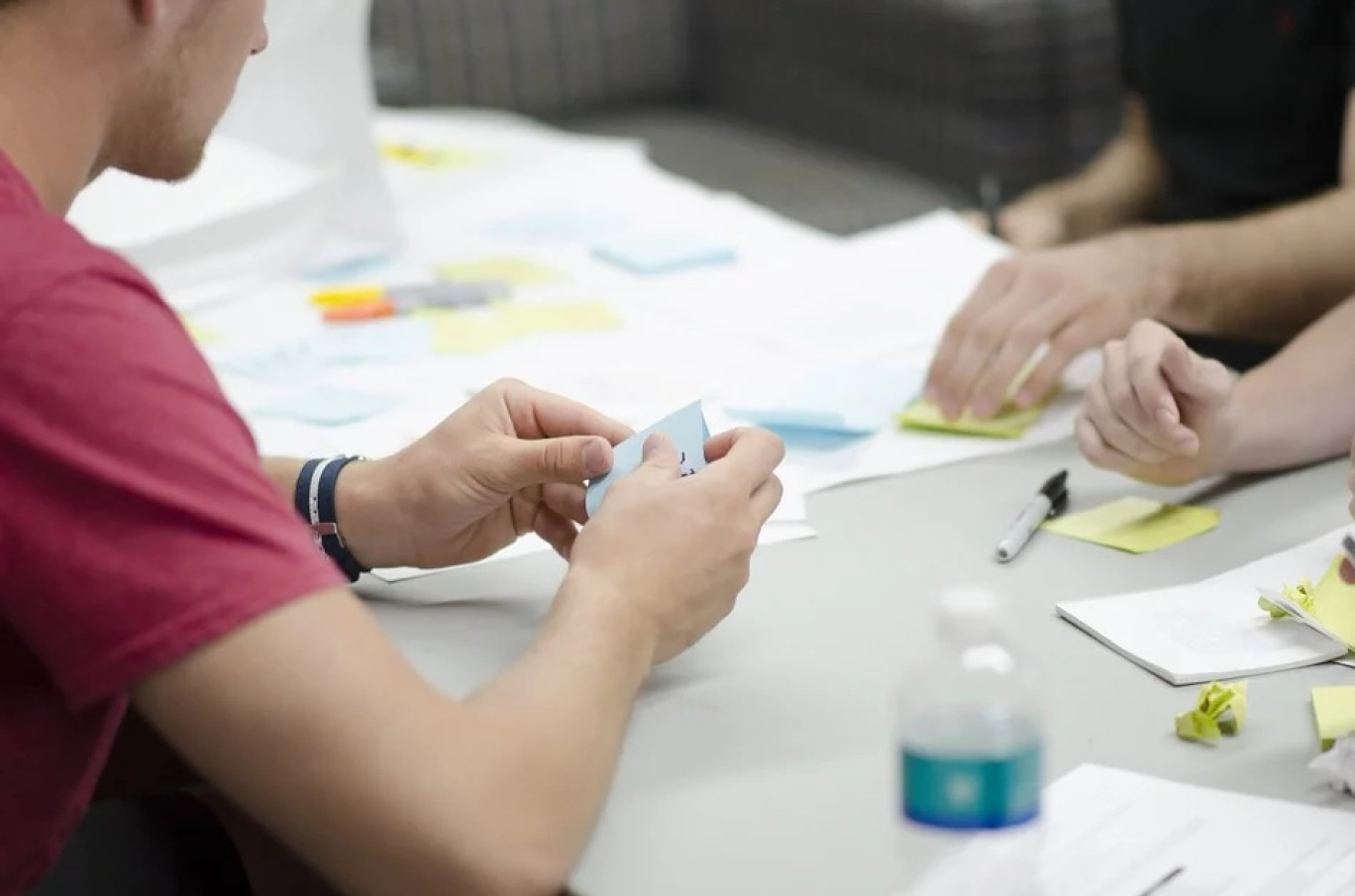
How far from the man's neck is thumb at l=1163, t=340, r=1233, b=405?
2.40ft

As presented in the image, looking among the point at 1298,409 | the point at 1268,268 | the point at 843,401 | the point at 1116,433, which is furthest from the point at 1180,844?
the point at 1268,268

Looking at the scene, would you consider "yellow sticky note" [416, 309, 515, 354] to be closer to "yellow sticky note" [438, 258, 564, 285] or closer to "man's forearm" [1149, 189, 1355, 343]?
"yellow sticky note" [438, 258, 564, 285]

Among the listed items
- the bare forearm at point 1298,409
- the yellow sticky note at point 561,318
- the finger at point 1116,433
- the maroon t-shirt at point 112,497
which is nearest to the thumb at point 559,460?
the maroon t-shirt at point 112,497

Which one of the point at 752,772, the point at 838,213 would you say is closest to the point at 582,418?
the point at 752,772

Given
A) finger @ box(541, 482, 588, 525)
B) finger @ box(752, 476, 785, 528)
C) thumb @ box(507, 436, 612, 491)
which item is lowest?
finger @ box(541, 482, 588, 525)

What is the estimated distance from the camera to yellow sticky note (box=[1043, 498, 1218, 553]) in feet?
4.00

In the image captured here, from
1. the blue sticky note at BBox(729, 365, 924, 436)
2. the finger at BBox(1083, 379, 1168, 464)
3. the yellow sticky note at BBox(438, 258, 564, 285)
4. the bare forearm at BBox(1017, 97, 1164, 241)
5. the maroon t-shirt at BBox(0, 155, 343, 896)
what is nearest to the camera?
the maroon t-shirt at BBox(0, 155, 343, 896)

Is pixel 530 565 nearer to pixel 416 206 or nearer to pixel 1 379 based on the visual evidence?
pixel 1 379

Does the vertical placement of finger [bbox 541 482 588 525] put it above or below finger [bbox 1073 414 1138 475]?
above

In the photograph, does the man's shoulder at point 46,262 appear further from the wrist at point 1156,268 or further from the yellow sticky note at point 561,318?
the wrist at point 1156,268

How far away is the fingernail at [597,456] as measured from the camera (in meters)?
1.08

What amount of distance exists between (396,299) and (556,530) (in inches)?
27.8

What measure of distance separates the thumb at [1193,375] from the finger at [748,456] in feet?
1.04

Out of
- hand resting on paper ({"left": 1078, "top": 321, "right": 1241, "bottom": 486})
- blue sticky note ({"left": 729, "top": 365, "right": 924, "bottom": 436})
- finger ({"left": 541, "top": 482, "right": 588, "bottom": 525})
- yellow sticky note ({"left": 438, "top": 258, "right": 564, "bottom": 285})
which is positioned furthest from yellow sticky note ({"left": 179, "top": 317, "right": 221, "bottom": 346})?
hand resting on paper ({"left": 1078, "top": 321, "right": 1241, "bottom": 486})
